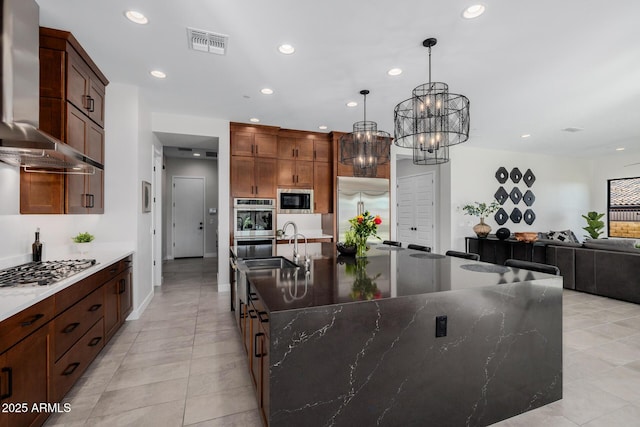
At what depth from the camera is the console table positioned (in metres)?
5.42

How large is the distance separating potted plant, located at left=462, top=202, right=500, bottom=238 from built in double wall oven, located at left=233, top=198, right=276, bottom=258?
174 inches

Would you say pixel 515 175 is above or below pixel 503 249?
above

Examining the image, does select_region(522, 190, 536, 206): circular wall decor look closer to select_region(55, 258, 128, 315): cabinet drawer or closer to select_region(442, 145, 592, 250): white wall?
select_region(442, 145, 592, 250): white wall

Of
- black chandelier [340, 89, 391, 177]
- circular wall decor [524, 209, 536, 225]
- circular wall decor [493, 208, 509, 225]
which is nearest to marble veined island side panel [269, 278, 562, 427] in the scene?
black chandelier [340, 89, 391, 177]

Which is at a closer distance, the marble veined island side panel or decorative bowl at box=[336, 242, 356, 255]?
the marble veined island side panel

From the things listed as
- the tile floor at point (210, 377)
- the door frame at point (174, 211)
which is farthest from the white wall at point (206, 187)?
the tile floor at point (210, 377)

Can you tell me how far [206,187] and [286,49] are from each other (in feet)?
20.8

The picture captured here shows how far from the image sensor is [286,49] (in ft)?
9.30

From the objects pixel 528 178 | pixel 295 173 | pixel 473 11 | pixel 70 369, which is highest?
pixel 473 11

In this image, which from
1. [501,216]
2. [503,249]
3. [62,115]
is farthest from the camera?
[501,216]

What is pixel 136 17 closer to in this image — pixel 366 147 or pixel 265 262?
pixel 265 262

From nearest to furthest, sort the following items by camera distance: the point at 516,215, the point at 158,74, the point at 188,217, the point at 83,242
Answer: the point at 83,242 < the point at 158,74 < the point at 516,215 < the point at 188,217

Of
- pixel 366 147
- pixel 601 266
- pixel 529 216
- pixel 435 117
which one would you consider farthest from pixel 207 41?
pixel 529 216

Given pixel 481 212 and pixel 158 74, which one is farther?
pixel 481 212
